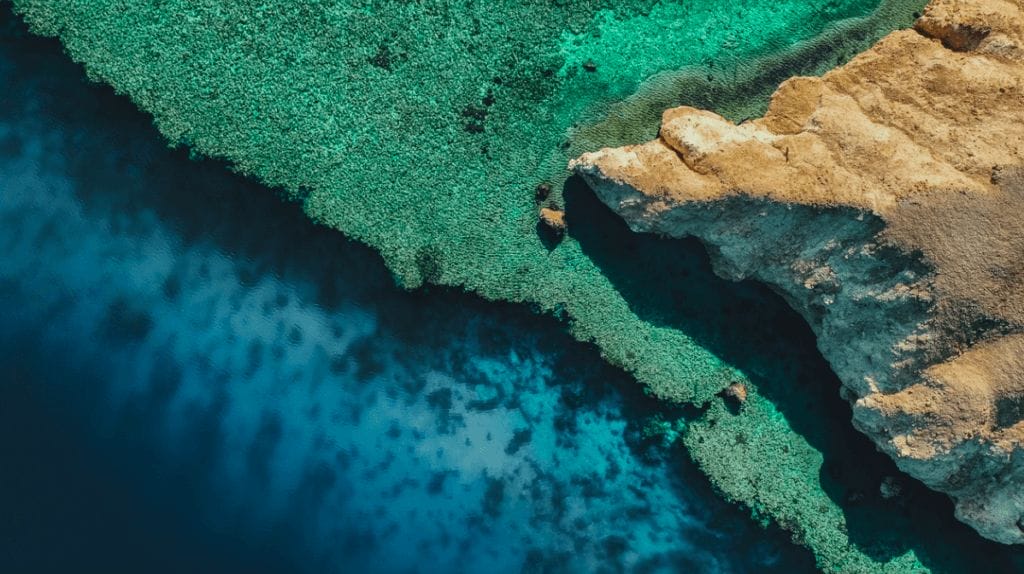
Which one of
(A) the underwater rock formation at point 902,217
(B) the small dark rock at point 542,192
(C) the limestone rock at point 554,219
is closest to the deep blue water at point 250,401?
(C) the limestone rock at point 554,219

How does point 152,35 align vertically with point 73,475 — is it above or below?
above

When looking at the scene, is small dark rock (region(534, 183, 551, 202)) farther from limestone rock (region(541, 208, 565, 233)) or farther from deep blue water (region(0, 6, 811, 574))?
deep blue water (region(0, 6, 811, 574))

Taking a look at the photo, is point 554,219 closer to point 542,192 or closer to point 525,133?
point 542,192

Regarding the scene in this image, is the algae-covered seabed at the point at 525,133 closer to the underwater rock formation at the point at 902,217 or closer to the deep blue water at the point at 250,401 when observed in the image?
the deep blue water at the point at 250,401

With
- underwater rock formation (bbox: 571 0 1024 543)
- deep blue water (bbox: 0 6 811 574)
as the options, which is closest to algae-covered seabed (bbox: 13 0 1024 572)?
deep blue water (bbox: 0 6 811 574)

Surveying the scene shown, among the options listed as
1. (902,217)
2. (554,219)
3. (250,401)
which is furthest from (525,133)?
(250,401)

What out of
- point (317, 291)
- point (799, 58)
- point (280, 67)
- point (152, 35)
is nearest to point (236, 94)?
point (280, 67)

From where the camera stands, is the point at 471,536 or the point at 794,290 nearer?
the point at 794,290

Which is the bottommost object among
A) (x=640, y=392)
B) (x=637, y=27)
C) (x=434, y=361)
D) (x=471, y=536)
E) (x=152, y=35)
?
(x=471, y=536)

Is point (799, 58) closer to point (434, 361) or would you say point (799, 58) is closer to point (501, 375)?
point (501, 375)
